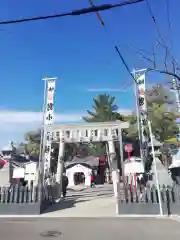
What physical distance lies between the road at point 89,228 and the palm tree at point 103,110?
141ft

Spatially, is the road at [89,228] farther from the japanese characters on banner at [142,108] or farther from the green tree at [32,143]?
the green tree at [32,143]

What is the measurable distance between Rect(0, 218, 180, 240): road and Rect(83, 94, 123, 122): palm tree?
43.1m

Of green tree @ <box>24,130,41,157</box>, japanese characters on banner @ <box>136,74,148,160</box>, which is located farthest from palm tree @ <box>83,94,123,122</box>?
japanese characters on banner @ <box>136,74,148,160</box>

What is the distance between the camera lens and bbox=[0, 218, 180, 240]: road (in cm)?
766

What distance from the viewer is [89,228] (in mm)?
8812

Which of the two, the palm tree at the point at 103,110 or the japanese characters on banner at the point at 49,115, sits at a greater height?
the palm tree at the point at 103,110

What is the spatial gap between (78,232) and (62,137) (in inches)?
370

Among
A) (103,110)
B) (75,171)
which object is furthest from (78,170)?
(103,110)

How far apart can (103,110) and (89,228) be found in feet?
155

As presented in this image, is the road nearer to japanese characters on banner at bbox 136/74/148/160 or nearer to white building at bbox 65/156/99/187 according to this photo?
japanese characters on banner at bbox 136/74/148/160

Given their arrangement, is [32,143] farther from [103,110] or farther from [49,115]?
[49,115]

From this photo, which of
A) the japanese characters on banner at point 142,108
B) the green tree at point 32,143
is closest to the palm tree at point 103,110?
the green tree at point 32,143

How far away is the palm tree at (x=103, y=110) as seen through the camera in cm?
5449

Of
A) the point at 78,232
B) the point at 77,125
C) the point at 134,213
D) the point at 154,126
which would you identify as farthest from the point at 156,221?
the point at 154,126
